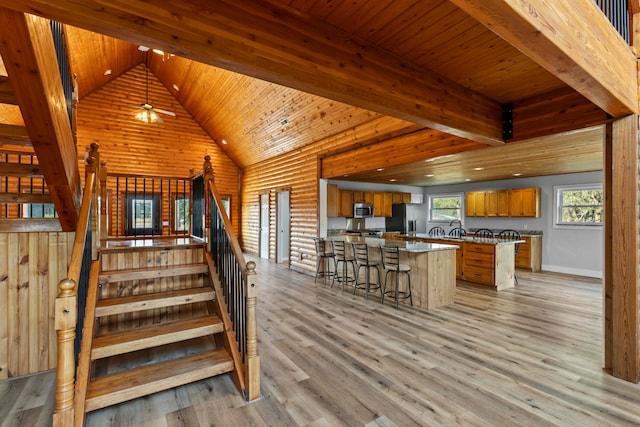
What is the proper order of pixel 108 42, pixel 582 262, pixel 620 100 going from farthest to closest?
1. pixel 582 262
2. pixel 108 42
3. pixel 620 100

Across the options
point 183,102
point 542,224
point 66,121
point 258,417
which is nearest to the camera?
point 258,417

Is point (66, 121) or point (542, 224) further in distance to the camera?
point (542, 224)

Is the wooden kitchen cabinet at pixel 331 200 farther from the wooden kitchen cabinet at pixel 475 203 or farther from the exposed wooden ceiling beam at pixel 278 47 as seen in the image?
the exposed wooden ceiling beam at pixel 278 47

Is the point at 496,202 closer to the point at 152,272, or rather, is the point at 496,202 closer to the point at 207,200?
the point at 207,200

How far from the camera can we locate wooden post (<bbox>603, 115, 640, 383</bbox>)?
2639 millimetres

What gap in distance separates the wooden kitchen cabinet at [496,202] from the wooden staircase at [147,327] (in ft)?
26.8

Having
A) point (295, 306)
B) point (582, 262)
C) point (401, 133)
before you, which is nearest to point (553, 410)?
point (295, 306)

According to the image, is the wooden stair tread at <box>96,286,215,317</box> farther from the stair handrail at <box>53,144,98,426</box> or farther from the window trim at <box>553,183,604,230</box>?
the window trim at <box>553,183,604,230</box>

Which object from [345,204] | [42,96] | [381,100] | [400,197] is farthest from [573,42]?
[400,197]

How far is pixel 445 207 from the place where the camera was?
10.5 metres

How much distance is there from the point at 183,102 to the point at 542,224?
10787 mm

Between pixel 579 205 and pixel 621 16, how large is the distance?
618 cm

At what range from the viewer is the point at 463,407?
228 cm

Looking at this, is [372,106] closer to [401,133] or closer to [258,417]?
[258,417]
